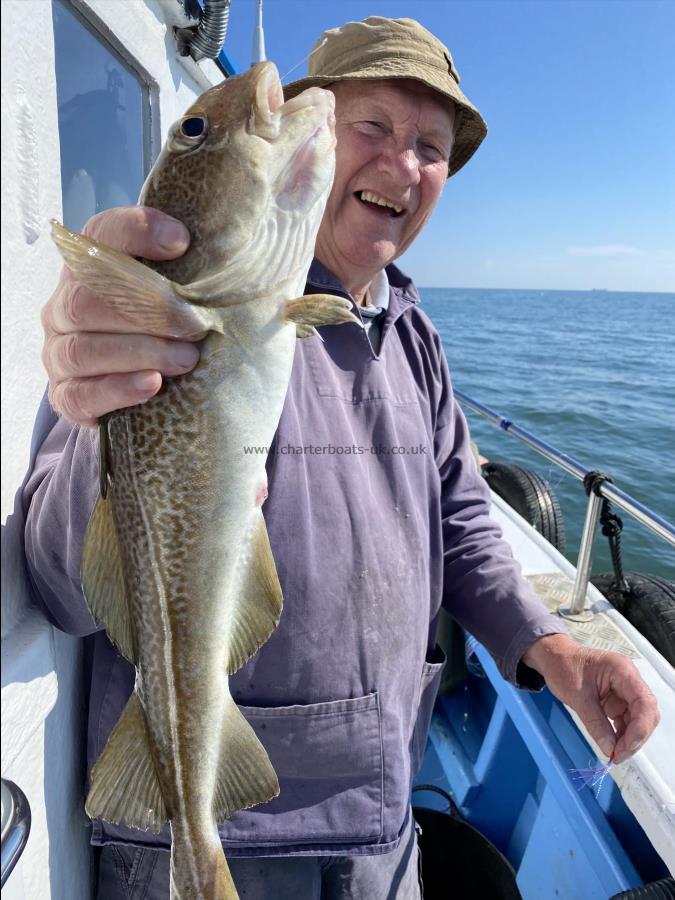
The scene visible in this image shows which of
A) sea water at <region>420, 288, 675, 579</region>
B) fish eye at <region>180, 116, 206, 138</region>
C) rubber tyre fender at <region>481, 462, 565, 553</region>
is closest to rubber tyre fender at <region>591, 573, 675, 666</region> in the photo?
rubber tyre fender at <region>481, 462, 565, 553</region>

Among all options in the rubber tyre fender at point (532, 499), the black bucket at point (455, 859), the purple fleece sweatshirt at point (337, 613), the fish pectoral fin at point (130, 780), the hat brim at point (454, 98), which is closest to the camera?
the fish pectoral fin at point (130, 780)

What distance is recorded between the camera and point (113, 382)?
1086mm

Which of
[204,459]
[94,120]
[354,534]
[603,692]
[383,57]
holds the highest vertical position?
[383,57]

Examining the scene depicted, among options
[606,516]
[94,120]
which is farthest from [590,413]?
[94,120]

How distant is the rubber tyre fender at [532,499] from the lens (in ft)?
18.4

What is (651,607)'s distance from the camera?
12.2 feet

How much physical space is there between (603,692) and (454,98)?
2124 mm

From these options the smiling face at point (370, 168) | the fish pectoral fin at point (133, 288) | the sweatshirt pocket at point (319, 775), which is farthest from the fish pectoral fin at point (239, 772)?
the smiling face at point (370, 168)

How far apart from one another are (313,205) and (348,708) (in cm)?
134

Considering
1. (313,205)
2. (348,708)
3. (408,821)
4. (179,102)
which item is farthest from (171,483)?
(179,102)

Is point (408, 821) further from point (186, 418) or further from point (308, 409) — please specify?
point (186, 418)

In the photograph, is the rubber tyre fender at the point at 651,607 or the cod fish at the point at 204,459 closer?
the cod fish at the point at 204,459

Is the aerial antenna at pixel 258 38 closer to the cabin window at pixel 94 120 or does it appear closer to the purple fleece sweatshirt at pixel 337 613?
the cabin window at pixel 94 120

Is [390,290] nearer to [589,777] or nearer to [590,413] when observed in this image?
[589,777]
